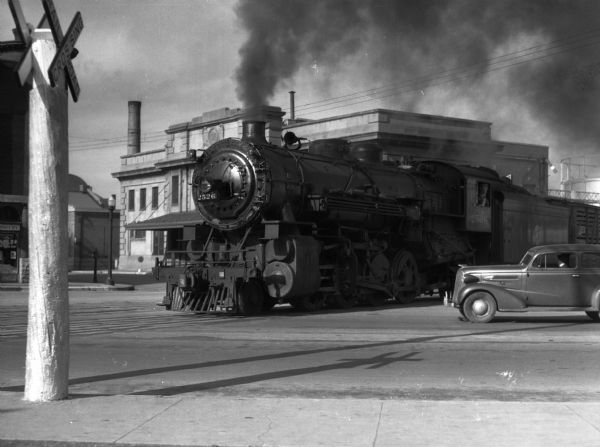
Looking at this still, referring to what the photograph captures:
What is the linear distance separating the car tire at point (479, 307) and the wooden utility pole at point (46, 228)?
391 inches

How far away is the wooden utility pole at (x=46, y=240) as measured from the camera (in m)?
6.58

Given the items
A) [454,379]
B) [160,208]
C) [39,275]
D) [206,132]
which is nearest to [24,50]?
[39,275]

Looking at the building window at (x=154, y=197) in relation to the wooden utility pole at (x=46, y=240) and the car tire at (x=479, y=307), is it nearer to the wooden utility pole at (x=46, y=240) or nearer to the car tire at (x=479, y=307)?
the car tire at (x=479, y=307)

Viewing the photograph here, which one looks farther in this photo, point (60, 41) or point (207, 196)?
point (207, 196)

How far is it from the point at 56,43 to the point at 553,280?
1121 centimetres

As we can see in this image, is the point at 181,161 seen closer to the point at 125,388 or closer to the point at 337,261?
the point at 337,261

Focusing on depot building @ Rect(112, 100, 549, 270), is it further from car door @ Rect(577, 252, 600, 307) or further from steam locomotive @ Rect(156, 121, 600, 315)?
car door @ Rect(577, 252, 600, 307)

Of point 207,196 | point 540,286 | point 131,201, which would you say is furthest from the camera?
point 131,201

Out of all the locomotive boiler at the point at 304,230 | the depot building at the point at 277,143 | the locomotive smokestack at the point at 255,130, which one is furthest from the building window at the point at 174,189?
the locomotive smokestack at the point at 255,130

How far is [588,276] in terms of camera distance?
47.8ft

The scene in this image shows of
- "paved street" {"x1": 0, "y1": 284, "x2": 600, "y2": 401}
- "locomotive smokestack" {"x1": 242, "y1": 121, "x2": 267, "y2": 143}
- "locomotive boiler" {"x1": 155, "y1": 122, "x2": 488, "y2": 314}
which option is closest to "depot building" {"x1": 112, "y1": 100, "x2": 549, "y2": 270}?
"locomotive boiler" {"x1": 155, "y1": 122, "x2": 488, "y2": 314}

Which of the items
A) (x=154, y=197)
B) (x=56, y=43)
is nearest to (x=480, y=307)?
(x=56, y=43)

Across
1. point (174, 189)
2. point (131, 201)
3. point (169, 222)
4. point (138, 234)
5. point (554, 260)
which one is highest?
point (174, 189)

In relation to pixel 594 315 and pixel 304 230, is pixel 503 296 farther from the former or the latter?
pixel 304 230
